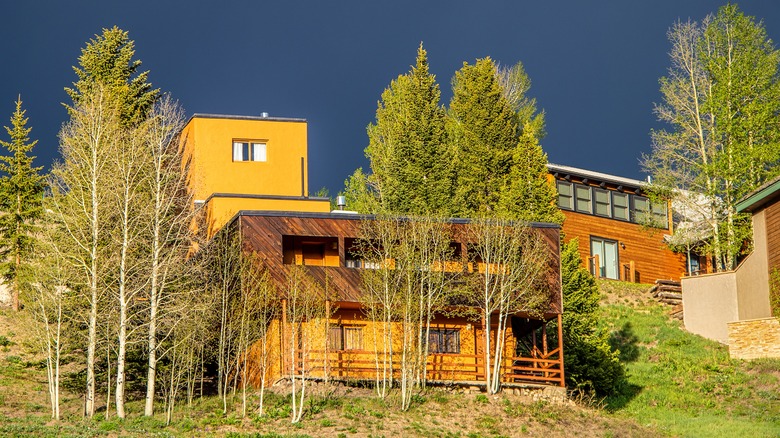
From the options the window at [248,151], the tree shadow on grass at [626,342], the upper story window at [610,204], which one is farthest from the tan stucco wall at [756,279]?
the window at [248,151]

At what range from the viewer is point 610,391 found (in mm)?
48000

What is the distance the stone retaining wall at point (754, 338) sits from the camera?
49.2m

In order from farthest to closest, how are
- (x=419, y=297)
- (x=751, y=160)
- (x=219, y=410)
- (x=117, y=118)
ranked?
(x=751, y=160) < (x=117, y=118) < (x=419, y=297) < (x=219, y=410)

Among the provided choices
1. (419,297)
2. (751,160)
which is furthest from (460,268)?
(751,160)

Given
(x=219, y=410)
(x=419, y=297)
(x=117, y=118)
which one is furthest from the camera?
(x=117, y=118)

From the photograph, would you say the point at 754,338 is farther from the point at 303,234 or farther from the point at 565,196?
the point at 303,234

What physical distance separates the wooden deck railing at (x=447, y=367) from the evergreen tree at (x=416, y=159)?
7057 mm

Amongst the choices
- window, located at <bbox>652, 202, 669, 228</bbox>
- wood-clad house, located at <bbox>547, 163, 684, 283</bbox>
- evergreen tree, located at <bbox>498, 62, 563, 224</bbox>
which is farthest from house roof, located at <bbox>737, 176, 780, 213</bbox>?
window, located at <bbox>652, 202, 669, 228</bbox>

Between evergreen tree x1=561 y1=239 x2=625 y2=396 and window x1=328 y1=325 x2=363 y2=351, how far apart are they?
7.32 metres

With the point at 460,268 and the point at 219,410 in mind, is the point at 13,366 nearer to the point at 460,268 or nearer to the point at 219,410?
the point at 219,410

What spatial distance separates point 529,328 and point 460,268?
14.9ft

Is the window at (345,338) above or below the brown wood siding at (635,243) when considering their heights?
below

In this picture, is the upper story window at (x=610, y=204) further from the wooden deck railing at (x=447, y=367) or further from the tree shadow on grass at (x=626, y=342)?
the wooden deck railing at (x=447, y=367)

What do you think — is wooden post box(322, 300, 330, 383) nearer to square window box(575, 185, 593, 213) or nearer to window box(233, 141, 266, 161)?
window box(233, 141, 266, 161)
